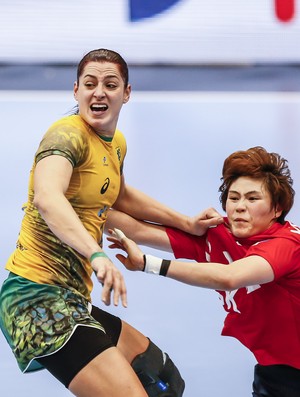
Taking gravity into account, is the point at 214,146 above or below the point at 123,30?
below

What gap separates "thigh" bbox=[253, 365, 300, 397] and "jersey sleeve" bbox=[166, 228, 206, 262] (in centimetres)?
55

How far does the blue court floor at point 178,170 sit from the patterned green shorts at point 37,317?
858 millimetres

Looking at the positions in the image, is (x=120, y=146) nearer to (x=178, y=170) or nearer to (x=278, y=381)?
(x=278, y=381)

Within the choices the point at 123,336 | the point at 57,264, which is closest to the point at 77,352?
the point at 57,264

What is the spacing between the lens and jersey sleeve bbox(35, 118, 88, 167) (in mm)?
3688

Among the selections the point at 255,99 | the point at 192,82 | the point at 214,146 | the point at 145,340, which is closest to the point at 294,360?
the point at 145,340

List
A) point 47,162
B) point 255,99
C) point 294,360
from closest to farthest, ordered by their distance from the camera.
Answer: point 47,162 → point 294,360 → point 255,99

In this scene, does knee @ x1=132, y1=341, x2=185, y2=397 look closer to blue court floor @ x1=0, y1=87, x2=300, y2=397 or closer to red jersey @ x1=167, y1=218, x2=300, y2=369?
red jersey @ x1=167, y1=218, x2=300, y2=369

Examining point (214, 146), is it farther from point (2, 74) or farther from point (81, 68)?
point (81, 68)

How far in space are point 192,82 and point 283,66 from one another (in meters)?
1.01

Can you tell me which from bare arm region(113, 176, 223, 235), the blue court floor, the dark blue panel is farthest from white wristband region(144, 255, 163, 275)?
the dark blue panel

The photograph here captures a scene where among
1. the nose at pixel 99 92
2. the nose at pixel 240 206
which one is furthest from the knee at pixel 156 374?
the nose at pixel 99 92

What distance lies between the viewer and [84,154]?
12.5ft

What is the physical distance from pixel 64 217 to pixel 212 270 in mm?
604
